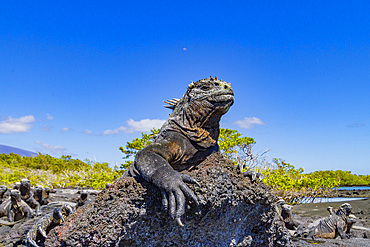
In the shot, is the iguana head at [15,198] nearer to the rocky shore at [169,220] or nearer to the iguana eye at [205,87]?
the rocky shore at [169,220]

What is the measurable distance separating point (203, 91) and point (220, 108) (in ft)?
0.85

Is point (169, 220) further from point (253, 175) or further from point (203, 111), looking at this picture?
point (203, 111)

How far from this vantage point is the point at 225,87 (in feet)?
10.5

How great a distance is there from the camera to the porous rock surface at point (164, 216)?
2.57 meters

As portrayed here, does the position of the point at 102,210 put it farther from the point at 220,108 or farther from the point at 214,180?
the point at 220,108

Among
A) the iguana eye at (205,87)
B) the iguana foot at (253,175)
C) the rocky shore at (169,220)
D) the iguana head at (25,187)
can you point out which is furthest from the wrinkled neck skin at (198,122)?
the iguana head at (25,187)

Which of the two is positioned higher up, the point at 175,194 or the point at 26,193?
the point at 26,193

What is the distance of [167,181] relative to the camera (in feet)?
8.10

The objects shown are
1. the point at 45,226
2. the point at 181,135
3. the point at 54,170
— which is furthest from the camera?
the point at 54,170

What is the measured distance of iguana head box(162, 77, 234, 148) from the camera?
10.3 ft

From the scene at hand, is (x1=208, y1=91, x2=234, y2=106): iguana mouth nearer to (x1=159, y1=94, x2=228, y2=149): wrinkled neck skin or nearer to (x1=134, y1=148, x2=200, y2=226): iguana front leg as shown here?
(x1=159, y1=94, x2=228, y2=149): wrinkled neck skin

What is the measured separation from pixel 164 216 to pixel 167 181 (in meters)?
0.33

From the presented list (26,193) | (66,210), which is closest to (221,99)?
(66,210)

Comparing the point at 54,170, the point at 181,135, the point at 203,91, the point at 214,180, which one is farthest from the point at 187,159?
the point at 54,170
